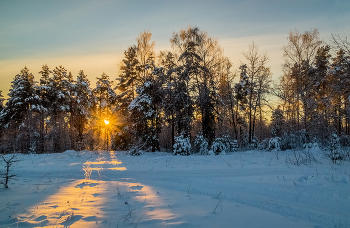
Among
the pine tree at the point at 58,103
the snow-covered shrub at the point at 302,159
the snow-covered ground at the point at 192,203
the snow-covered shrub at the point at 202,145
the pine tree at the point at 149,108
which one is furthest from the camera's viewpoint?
the pine tree at the point at 58,103

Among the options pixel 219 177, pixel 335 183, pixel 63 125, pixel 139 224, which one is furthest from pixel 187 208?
pixel 63 125

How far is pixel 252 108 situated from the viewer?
25.2 m

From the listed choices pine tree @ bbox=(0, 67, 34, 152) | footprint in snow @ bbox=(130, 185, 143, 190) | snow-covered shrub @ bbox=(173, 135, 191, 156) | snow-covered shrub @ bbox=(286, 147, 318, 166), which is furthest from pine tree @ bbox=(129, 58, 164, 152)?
pine tree @ bbox=(0, 67, 34, 152)

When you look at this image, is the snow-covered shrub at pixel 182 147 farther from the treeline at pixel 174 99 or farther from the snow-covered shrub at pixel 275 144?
the snow-covered shrub at pixel 275 144

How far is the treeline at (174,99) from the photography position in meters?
17.8

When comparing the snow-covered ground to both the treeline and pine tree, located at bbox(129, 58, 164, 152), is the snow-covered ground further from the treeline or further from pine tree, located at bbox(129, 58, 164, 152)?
pine tree, located at bbox(129, 58, 164, 152)

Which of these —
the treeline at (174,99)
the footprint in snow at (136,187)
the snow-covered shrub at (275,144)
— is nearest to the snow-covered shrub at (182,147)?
the treeline at (174,99)

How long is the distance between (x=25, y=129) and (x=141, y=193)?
27881mm

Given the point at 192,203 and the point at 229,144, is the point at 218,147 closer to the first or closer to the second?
the point at 229,144

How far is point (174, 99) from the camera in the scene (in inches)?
704

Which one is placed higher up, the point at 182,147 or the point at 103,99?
the point at 103,99

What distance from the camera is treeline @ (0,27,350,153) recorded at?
58.5 feet

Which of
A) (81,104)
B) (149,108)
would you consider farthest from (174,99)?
(81,104)

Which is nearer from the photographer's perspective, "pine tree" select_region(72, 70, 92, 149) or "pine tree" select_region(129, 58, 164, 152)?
"pine tree" select_region(129, 58, 164, 152)
